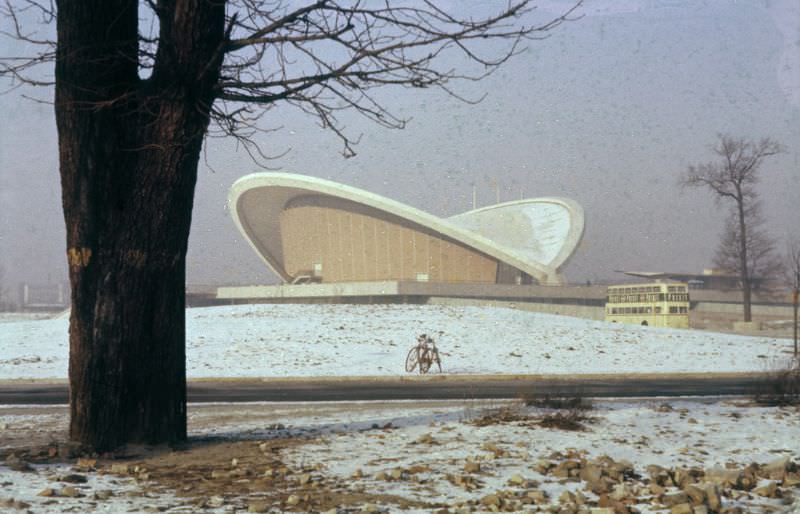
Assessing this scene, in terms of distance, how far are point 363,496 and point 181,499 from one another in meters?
1.16

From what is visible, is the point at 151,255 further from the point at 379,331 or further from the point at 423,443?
the point at 379,331

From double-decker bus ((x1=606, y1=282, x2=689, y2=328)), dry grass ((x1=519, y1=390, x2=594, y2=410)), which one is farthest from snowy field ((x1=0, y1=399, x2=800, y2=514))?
double-decker bus ((x1=606, y1=282, x2=689, y2=328))

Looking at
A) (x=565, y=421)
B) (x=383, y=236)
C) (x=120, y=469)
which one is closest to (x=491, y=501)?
(x=120, y=469)

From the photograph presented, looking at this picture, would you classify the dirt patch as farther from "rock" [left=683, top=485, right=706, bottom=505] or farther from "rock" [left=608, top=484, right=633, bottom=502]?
"rock" [left=683, top=485, right=706, bottom=505]

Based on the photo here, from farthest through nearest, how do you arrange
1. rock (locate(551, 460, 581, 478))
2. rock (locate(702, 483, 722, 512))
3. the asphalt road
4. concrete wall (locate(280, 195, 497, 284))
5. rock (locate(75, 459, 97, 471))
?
concrete wall (locate(280, 195, 497, 284)) → the asphalt road → rock (locate(75, 459, 97, 471)) → rock (locate(551, 460, 581, 478)) → rock (locate(702, 483, 722, 512))

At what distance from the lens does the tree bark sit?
6.97 meters

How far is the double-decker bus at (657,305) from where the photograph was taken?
45.3 meters

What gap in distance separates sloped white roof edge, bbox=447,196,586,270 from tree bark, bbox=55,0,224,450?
61420 millimetres

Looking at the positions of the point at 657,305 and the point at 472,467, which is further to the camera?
the point at 657,305

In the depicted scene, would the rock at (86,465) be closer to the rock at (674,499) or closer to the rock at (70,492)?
the rock at (70,492)

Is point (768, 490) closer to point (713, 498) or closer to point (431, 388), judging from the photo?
point (713, 498)

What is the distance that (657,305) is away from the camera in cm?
4578

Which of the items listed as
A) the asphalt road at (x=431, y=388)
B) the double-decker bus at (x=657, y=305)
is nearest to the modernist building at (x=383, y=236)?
the double-decker bus at (x=657, y=305)

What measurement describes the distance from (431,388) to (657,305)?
32306mm
